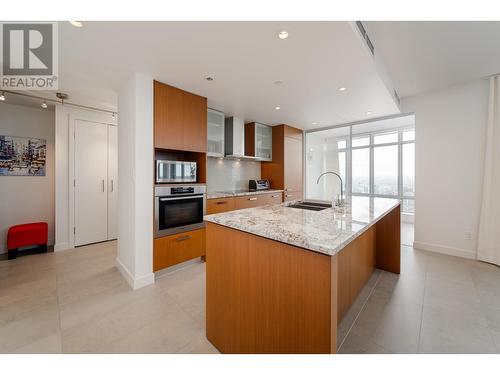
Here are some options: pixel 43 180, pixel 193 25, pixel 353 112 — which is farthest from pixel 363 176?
pixel 43 180

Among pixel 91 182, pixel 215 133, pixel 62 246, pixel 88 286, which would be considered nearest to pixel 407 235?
pixel 215 133

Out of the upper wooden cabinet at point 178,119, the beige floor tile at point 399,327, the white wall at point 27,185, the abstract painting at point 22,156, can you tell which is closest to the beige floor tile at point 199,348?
the beige floor tile at point 399,327

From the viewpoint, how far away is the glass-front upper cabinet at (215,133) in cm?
358

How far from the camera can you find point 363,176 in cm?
575

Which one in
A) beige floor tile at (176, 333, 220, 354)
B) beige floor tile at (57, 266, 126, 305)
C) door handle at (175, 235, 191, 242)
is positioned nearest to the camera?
beige floor tile at (176, 333, 220, 354)

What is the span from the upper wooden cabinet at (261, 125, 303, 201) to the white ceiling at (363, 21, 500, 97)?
216 cm

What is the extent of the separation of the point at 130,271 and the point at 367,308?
8.34ft

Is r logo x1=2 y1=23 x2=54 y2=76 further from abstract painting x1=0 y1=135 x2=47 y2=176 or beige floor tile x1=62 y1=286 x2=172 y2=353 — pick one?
beige floor tile x1=62 y1=286 x2=172 y2=353

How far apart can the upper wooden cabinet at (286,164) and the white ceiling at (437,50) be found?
85.0 inches

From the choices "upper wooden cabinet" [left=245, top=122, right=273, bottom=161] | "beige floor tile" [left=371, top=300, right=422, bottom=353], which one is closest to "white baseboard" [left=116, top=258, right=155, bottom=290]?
"beige floor tile" [left=371, top=300, right=422, bottom=353]

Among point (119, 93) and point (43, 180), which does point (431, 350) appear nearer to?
point (119, 93)

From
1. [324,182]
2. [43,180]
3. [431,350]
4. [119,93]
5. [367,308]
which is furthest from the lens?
[324,182]

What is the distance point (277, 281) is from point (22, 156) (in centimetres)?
463

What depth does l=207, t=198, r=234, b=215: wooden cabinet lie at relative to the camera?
314 centimetres
